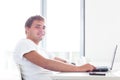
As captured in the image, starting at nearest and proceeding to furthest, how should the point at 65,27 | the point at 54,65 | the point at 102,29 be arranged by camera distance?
the point at 54,65, the point at 102,29, the point at 65,27

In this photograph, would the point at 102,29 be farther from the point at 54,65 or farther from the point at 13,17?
the point at 54,65

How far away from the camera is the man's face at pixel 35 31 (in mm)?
2102

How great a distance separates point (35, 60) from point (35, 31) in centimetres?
33

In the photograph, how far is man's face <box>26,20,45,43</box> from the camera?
2.10 metres

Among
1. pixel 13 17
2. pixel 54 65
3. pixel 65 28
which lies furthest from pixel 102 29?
pixel 54 65

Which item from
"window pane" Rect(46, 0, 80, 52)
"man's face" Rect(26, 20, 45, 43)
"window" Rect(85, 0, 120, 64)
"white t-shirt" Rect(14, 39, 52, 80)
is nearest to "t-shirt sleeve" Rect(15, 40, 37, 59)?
"white t-shirt" Rect(14, 39, 52, 80)

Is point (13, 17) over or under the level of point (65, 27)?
over

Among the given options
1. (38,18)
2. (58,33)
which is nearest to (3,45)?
(58,33)

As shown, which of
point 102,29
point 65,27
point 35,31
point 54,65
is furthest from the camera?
point 65,27

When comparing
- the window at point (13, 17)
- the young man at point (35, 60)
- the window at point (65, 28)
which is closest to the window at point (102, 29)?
the window at point (65, 28)

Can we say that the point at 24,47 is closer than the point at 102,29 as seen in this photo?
Yes

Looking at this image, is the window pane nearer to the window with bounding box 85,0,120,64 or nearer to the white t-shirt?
the window with bounding box 85,0,120,64

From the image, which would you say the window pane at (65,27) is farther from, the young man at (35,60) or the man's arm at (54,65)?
the man's arm at (54,65)

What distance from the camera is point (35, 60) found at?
1876 millimetres
